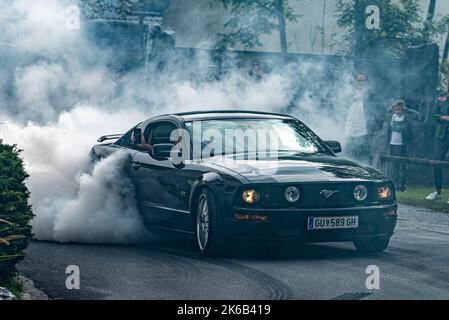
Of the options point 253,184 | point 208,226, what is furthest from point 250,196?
point 208,226

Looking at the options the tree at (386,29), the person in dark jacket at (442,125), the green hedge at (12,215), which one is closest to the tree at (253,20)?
the tree at (386,29)

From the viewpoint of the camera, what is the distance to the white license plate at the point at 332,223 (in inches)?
443

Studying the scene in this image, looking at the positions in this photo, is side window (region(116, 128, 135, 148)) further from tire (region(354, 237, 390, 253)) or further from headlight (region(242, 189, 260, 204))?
tire (region(354, 237, 390, 253))

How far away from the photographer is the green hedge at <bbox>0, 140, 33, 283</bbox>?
9.42 meters

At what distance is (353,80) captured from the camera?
2483 centimetres

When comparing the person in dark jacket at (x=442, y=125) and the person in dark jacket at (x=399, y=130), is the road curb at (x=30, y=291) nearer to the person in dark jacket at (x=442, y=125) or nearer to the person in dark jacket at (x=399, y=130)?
the person in dark jacket at (x=442, y=125)

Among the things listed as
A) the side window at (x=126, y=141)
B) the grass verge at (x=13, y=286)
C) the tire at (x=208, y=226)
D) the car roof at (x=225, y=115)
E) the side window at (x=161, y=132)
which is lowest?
the grass verge at (x=13, y=286)

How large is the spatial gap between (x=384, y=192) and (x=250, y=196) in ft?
4.56

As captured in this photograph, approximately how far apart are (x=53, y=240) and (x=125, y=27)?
45.7 ft

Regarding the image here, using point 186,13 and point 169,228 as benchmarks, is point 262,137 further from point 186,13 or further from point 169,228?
point 186,13

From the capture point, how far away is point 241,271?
34.8ft

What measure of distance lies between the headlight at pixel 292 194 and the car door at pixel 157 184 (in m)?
1.31

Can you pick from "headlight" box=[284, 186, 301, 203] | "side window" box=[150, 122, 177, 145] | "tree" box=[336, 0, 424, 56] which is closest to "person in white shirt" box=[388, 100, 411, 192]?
"tree" box=[336, 0, 424, 56]
